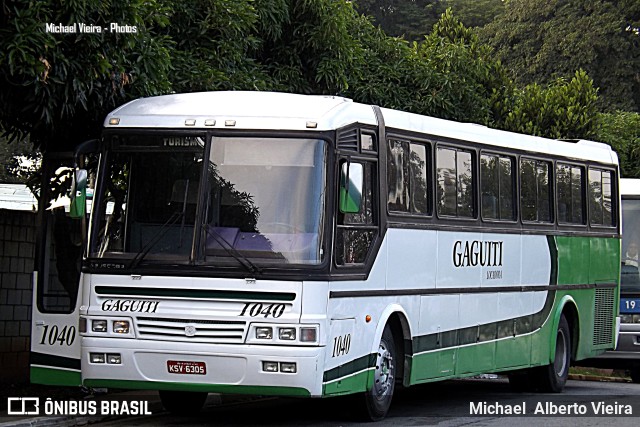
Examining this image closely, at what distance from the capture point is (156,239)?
1201 centimetres

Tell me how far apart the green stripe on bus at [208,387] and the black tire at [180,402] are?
1749mm

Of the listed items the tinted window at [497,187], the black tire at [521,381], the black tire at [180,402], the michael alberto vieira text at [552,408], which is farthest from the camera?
the black tire at [521,381]

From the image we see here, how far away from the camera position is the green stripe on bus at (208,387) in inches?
451

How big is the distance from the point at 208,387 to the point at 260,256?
1.26 m

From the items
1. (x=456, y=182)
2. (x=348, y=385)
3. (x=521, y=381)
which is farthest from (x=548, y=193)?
(x=348, y=385)

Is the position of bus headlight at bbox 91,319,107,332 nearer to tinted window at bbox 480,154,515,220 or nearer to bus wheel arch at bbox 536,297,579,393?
tinted window at bbox 480,154,515,220

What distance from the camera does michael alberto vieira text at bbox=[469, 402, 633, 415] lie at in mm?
14781

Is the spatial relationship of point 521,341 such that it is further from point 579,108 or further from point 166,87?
point 579,108

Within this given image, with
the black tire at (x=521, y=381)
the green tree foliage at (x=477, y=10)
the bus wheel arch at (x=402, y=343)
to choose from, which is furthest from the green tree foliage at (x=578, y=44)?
the bus wheel arch at (x=402, y=343)

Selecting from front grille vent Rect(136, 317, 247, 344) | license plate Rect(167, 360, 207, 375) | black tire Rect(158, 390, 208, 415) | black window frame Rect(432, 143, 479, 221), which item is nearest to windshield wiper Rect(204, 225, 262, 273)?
front grille vent Rect(136, 317, 247, 344)

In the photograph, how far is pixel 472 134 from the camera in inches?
599

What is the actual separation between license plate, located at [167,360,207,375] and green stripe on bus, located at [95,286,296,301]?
59 cm

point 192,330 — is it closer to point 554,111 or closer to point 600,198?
point 600,198

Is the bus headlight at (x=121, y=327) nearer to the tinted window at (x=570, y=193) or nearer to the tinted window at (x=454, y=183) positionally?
the tinted window at (x=454, y=183)
